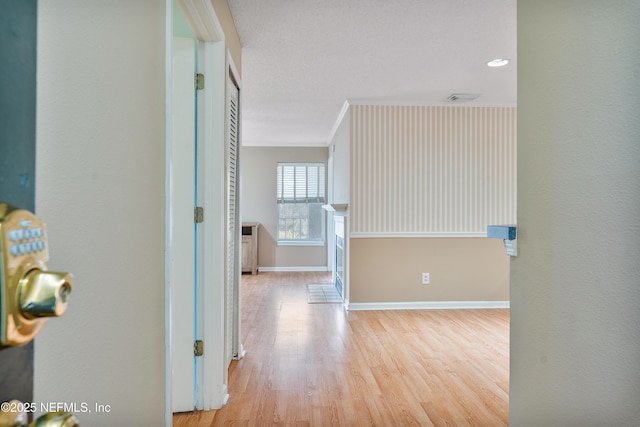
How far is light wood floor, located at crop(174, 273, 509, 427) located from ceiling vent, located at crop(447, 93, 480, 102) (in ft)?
7.74

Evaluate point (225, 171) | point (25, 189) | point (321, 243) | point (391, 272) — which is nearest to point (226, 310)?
point (225, 171)

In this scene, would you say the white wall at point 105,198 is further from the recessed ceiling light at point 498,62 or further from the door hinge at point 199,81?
the recessed ceiling light at point 498,62

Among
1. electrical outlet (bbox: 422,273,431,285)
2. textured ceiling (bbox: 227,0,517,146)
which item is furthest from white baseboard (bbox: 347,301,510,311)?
textured ceiling (bbox: 227,0,517,146)

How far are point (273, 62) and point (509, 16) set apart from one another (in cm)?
174

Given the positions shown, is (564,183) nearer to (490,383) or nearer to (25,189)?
(25,189)

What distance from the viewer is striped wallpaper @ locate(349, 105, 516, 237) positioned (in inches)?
171

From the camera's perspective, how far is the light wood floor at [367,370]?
6.70 feet

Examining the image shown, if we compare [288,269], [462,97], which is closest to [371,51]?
[462,97]

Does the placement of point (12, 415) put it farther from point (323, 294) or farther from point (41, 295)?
point (323, 294)

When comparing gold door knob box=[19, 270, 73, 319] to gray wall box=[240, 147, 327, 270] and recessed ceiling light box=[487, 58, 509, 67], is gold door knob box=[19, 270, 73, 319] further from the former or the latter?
gray wall box=[240, 147, 327, 270]

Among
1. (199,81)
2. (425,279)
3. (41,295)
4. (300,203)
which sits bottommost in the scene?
(425,279)

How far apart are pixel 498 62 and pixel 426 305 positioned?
2.64m

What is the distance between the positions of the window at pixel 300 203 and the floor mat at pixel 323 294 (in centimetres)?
163

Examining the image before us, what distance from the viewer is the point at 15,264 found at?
0.29 meters
